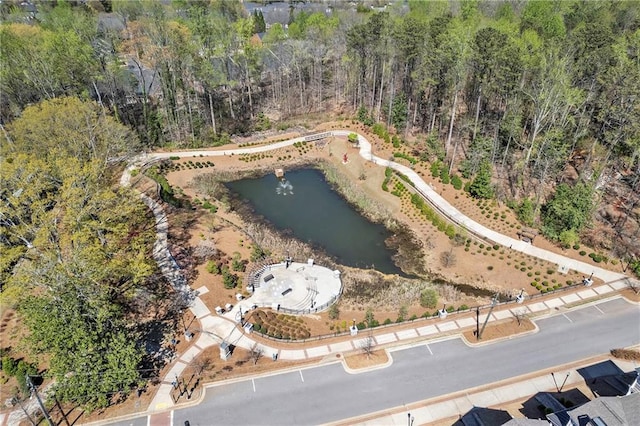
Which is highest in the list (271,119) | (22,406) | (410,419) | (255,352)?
(271,119)

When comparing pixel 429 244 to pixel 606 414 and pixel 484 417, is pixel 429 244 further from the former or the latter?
pixel 606 414

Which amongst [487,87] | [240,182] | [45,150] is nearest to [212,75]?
[240,182]

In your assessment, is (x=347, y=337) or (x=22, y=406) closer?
(x=22, y=406)

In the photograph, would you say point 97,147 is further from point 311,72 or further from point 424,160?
point 311,72

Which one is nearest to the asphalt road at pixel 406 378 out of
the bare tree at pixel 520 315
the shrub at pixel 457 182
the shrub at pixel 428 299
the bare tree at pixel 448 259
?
the bare tree at pixel 520 315

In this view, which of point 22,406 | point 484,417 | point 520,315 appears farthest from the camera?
point 520,315

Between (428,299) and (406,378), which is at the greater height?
(428,299)

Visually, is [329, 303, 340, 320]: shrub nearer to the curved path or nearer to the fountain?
the curved path

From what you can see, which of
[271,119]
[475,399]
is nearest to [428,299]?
[475,399]
